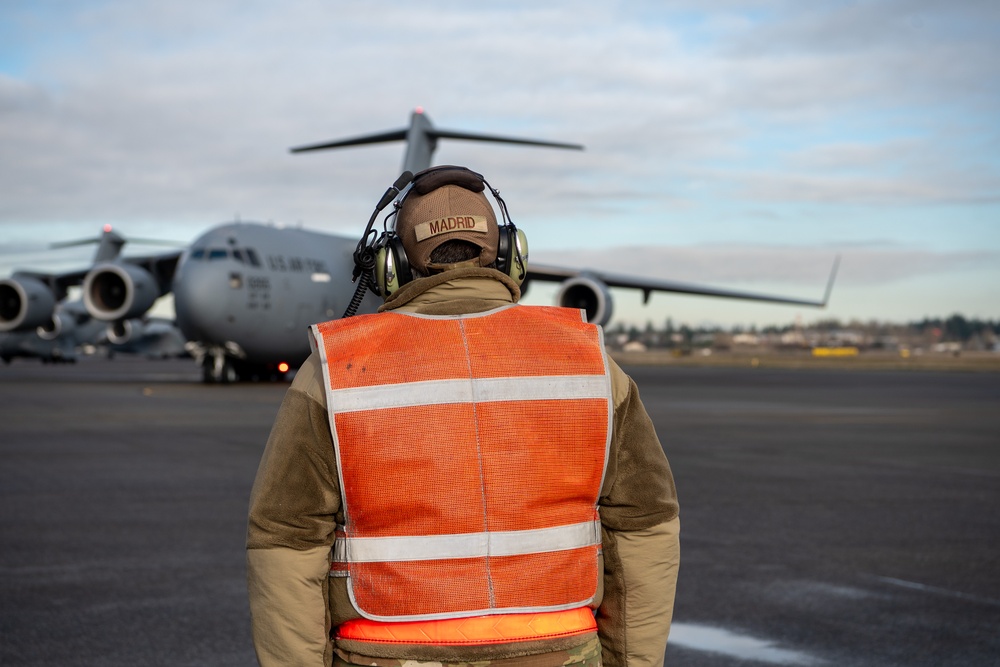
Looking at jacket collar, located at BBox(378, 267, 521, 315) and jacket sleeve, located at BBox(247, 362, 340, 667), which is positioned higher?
jacket collar, located at BBox(378, 267, 521, 315)

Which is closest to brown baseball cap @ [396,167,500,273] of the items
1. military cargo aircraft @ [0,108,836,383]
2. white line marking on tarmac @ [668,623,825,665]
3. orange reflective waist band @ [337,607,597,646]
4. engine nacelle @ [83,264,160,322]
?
orange reflective waist band @ [337,607,597,646]

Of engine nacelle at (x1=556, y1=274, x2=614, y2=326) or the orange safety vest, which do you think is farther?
engine nacelle at (x1=556, y1=274, x2=614, y2=326)

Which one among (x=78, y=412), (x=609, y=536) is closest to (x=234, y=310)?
(x=78, y=412)

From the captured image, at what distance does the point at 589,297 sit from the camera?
27.8 m

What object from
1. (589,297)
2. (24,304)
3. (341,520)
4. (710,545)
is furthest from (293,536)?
(24,304)

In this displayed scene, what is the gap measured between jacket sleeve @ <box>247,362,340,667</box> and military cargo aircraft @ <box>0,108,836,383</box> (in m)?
20.7

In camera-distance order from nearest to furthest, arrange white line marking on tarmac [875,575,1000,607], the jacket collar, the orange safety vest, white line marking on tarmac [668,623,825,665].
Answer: the orange safety vest, the jacket collar, white line marking on tarmac [668,623,825,665], white line marking on tarmac [875,575,1000,607]

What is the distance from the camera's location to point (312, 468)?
7.28ft

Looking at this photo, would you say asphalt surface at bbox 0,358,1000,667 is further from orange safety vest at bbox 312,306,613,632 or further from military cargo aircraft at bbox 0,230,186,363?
military cargo aircraft at bbox 0,230,186,363

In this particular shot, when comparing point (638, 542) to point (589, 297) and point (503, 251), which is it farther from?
point (589, 297)

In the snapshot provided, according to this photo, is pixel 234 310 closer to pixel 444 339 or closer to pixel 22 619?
pixel 22 619

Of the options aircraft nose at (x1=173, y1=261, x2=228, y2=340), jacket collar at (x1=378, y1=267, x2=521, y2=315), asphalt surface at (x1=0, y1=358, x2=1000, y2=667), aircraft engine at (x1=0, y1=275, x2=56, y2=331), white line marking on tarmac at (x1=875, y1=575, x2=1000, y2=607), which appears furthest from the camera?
aircraft engine at (x1=0, y1=275, x2=56, y2=331)

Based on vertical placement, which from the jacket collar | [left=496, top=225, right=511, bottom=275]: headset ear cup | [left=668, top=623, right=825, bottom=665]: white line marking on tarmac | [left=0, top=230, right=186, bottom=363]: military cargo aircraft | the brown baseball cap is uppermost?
the brown baseball cap

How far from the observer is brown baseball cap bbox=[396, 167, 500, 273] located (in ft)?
7.82
